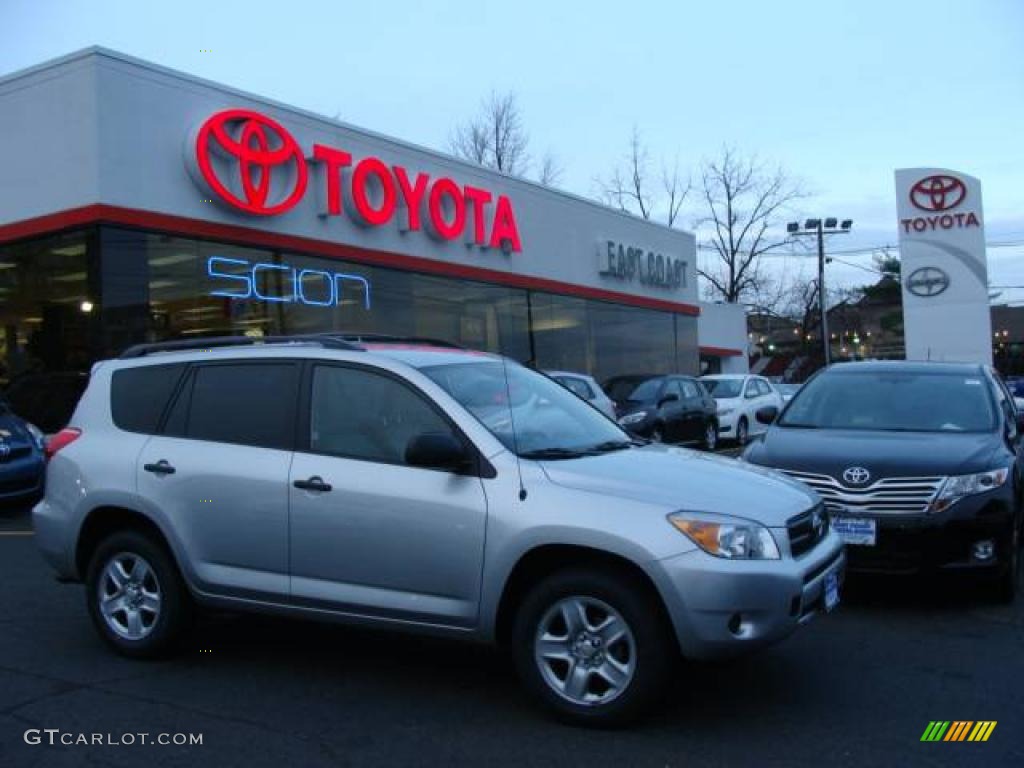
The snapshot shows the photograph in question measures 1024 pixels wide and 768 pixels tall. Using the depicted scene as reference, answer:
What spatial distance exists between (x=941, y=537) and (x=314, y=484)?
378cm

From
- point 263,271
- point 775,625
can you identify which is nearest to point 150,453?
point 775,625

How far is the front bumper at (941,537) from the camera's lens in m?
6.12

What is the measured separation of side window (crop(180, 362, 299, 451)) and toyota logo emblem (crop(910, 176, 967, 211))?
27.8 meters

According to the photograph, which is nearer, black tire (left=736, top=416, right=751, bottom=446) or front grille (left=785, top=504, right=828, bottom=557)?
front grille (left=785, top=504, right=828, bottom=557)

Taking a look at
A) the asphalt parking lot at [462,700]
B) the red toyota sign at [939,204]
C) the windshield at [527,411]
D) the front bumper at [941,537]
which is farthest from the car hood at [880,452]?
the red toyota sign at [939,204]

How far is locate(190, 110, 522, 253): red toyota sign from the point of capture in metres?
16.2

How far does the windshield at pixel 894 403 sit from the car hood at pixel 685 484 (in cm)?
Result: 289

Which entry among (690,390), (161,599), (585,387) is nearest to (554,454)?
(161,599)

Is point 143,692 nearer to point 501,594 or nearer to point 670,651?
point 501,594

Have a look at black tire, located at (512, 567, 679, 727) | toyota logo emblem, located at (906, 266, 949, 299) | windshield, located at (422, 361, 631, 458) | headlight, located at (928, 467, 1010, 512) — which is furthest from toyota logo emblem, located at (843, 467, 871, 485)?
toyota logo emblem, located at (906, 266, 949, 299)

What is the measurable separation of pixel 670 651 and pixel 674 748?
1.25 ft

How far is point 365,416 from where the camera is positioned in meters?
4.98

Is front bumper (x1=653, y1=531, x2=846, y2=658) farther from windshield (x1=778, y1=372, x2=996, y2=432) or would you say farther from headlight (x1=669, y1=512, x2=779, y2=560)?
windshield (x1=778, y1=372, x2=996, y2=432)

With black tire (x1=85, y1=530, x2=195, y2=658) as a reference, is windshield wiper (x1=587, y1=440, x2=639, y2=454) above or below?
above
